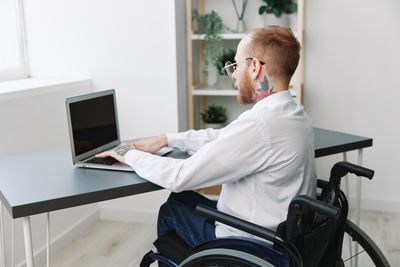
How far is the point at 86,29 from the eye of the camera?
3078 mm

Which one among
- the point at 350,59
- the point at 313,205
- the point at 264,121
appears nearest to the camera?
the point at 313,205

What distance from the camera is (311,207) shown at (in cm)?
134

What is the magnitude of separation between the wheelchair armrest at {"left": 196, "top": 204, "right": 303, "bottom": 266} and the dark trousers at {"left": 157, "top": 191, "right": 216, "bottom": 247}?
0.21 metres

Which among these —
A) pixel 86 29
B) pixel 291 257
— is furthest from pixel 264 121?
pixel 86 29

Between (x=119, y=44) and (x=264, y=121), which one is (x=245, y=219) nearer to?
(x=264, y=121)

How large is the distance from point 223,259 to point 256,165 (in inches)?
11.1

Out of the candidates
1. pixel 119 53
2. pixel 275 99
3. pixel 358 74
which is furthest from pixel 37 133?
pixel 358 74

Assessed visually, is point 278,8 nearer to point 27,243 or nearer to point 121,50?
point 121,50

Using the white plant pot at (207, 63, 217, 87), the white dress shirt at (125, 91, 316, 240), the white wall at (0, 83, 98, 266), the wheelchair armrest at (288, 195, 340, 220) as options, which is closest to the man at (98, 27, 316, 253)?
the white dress shirt at (125, 91, 316, 240)

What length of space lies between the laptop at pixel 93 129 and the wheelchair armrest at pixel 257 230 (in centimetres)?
41

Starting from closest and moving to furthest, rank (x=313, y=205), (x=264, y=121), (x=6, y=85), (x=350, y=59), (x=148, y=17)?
(x=313, y=205), (x=264, y=121), (x=6, y=85), (x=148, y=17), (x=350, y=59)

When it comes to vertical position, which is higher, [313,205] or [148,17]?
[148,17]

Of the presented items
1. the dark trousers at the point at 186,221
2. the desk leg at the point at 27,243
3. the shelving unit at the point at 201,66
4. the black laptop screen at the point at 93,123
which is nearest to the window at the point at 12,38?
the shelving unit at the point at 201,66

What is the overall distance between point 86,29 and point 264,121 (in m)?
1.94
